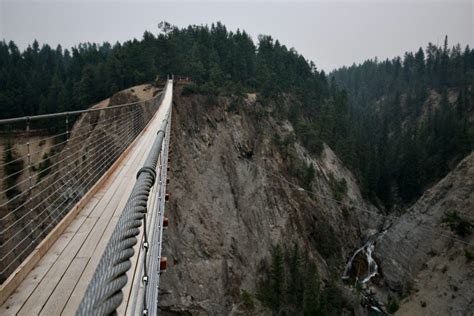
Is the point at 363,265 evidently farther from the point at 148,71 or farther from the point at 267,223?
the point at 148,71

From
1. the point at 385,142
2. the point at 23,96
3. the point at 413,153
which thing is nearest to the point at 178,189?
the point at 23,96

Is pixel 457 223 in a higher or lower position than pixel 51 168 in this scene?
lower

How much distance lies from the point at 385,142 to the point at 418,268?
123 ft

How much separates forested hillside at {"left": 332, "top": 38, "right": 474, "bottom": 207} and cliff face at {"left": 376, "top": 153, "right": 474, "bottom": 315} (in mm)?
15086

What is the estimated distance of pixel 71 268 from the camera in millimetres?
3412

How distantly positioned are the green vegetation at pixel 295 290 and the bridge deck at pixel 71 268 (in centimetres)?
2042

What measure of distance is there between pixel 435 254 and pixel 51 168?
28042mm

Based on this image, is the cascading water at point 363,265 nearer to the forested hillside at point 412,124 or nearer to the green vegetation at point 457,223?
the green vegetation at point 457,223

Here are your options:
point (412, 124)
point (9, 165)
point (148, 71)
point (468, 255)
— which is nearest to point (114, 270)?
point (9, 165)

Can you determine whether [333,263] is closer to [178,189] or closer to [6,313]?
[178,189]

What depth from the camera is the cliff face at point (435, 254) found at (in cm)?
1983

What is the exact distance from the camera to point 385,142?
5712 cm

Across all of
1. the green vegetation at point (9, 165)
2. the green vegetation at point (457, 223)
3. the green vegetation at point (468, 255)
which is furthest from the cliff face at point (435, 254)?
the green vegetation at point (9, 165)

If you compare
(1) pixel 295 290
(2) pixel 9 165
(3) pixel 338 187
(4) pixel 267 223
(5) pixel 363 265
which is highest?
(2) pixel 9 165
